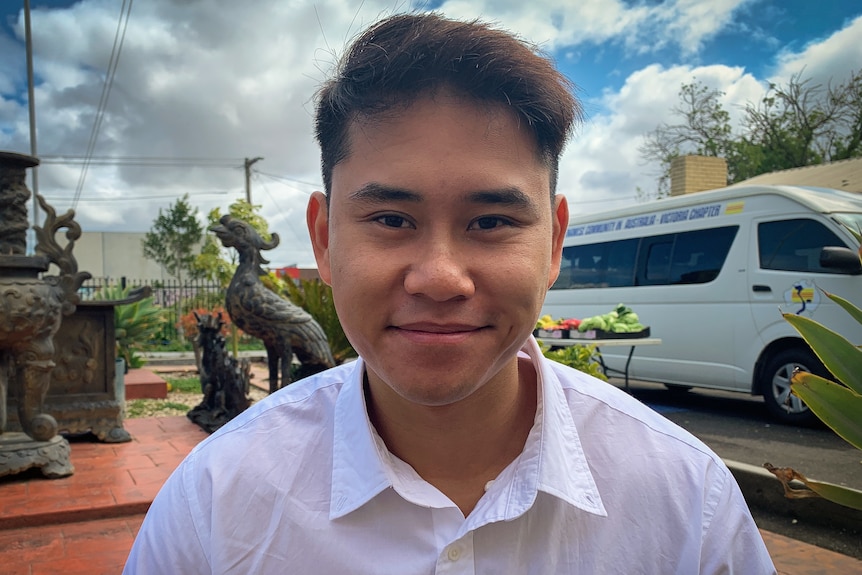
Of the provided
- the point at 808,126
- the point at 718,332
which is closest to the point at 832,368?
the point at 718,332

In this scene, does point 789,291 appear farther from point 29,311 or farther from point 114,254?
point 114,254

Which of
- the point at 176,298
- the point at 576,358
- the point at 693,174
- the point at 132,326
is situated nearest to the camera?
the point at 576,358

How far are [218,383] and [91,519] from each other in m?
→ 2.32

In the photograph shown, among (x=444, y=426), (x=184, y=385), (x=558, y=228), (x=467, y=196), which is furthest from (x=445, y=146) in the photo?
(x=184, y=385)

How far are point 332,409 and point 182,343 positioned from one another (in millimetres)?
16335

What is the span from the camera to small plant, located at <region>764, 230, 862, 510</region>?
1893mm

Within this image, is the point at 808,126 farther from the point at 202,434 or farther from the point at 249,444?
the point at 249,444

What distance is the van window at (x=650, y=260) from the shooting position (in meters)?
7.77

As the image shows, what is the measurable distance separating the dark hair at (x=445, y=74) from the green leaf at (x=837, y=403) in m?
1.15

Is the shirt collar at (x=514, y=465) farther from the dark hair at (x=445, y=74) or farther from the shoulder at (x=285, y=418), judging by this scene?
the dark hair at (x=445, y=74)

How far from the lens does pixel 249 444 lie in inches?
51.8

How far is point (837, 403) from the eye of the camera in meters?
1.94

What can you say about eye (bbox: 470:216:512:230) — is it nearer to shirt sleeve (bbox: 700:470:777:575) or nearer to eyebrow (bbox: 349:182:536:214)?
eyebrow (bbox: 349:182:536:214)

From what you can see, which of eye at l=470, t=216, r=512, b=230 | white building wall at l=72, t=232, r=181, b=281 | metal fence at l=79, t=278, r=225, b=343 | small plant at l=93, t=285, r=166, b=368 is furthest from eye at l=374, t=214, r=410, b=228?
white building wall at l=72, t=232, r=181, b=281
